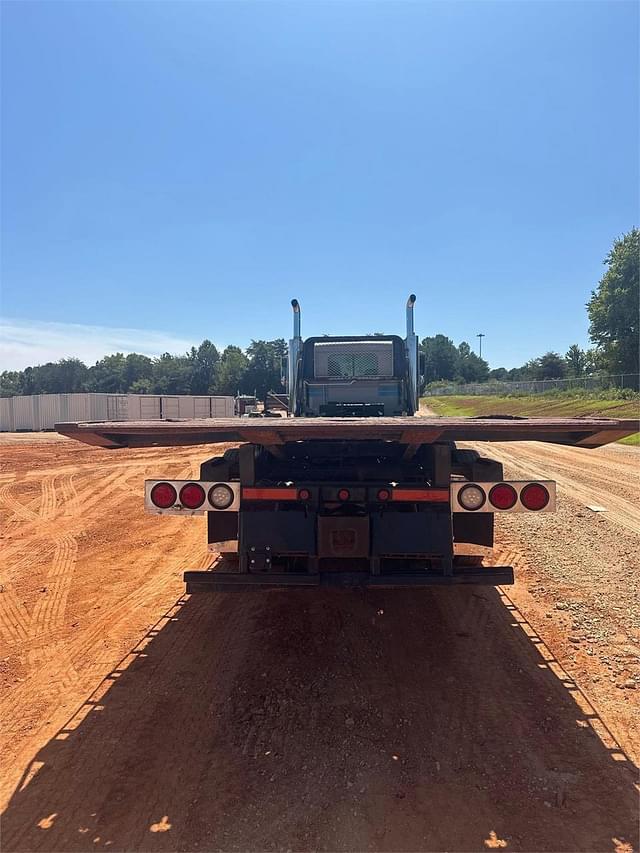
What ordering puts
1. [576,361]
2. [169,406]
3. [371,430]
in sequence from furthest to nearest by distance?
[576,361]
[169,406]
[371,430]

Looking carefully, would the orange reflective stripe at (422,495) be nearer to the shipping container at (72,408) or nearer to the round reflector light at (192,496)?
the round reflector light at (192,496)

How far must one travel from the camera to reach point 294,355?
24.9 feet

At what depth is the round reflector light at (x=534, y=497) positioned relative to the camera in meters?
3.54

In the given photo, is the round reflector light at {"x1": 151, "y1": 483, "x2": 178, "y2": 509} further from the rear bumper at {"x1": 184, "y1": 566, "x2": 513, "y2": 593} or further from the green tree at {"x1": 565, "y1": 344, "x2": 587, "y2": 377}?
the green tree at {"x1": 565, "y1": 344, "x2": 587, "y2": 377}

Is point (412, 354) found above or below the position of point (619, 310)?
below

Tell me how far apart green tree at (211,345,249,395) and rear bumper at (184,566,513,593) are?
78968 millimetres

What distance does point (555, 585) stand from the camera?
16.8ft

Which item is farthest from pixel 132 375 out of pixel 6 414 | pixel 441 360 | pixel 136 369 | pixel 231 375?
pixel 6 414

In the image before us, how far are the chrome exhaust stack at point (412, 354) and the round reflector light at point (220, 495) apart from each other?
4.25m

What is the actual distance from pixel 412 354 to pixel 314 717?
5.38 meters

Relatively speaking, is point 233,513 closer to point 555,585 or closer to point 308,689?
point 308,689

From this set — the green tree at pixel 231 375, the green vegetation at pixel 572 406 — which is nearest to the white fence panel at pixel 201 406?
the green vegetation at pixel 572 406

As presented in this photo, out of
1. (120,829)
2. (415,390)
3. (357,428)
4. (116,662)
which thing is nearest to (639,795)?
(357,428)

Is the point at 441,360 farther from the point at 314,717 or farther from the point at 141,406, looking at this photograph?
the point at 314,717
